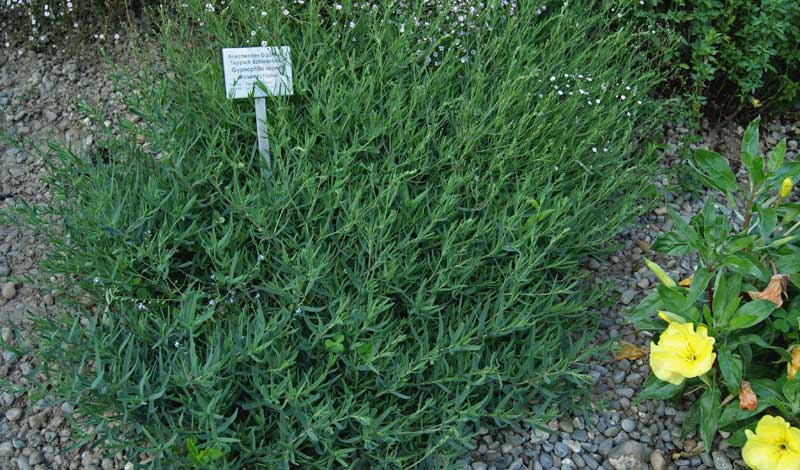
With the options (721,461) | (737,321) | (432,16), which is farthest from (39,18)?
(721,461)

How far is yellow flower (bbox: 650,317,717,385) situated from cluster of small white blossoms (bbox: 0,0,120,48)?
9.29 ft

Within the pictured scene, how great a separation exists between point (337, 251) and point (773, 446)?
1463 millimetres

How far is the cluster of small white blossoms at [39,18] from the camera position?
12.2ft

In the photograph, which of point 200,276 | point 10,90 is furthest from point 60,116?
point 200,276

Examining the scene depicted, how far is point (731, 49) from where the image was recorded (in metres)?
3.62

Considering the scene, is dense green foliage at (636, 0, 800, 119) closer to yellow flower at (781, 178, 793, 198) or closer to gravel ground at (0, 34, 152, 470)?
yellow flower at (781, 178, 793, 198)

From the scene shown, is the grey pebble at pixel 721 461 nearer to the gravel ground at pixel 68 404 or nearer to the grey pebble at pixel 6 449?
the gravel ground at pixel 68 404

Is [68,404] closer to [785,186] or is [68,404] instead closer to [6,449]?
[6,449]

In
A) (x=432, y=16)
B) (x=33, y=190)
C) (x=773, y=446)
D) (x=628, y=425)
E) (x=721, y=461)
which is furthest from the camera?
(x=432, y=16)

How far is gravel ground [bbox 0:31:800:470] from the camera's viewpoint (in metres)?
2.50

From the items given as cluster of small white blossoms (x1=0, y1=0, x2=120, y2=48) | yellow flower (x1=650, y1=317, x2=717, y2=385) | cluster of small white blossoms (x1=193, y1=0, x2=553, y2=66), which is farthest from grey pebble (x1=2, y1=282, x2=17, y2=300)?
yellow flower (x1=650, y1=317, x2=717, y2=385)

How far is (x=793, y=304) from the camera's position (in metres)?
2.50

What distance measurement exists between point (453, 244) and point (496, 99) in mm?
772

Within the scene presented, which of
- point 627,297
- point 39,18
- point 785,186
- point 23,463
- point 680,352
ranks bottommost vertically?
point 23,463
